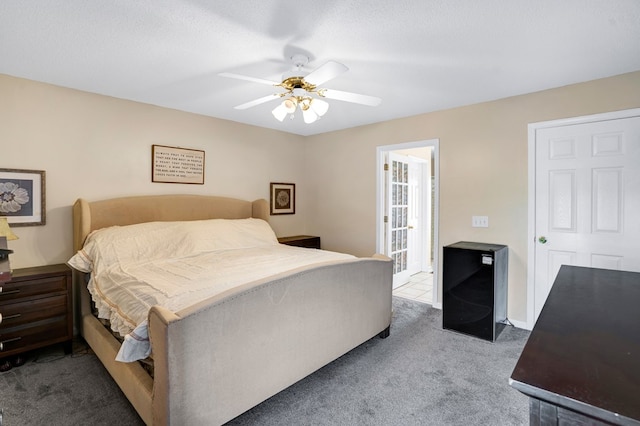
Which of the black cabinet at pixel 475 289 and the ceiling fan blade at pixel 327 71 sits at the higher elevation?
the ceiling fan blade at pixel 327 71

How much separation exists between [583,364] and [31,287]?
129 inches

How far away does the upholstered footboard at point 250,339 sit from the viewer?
4.63ft

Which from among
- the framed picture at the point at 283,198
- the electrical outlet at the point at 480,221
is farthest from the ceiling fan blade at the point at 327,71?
the framed picture at the point at 283,198

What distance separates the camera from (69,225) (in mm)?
2928

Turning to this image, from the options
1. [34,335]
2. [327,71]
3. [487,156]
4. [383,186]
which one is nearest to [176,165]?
[34,335]

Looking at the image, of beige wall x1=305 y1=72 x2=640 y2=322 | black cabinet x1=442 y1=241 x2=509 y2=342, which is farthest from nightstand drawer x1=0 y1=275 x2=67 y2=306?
black cabinet x1=442 y1=241 x2=509 y2=342

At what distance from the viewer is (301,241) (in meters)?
4.38

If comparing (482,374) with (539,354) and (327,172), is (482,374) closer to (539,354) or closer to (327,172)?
(539,354)

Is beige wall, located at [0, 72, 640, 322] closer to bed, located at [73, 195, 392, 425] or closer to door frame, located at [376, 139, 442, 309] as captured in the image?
door frame, located at [376, 139, 442, 309]

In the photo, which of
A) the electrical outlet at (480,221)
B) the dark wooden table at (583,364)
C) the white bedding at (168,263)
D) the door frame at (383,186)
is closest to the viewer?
the dark wooden table at (583,364)

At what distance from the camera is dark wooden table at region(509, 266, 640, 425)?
2.03 feet

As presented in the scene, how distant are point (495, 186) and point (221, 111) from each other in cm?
312

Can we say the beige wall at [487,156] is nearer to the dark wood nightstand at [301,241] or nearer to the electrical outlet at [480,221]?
the electrical outlet at [480,221]

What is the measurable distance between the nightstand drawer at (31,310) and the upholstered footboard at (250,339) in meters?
1.67
